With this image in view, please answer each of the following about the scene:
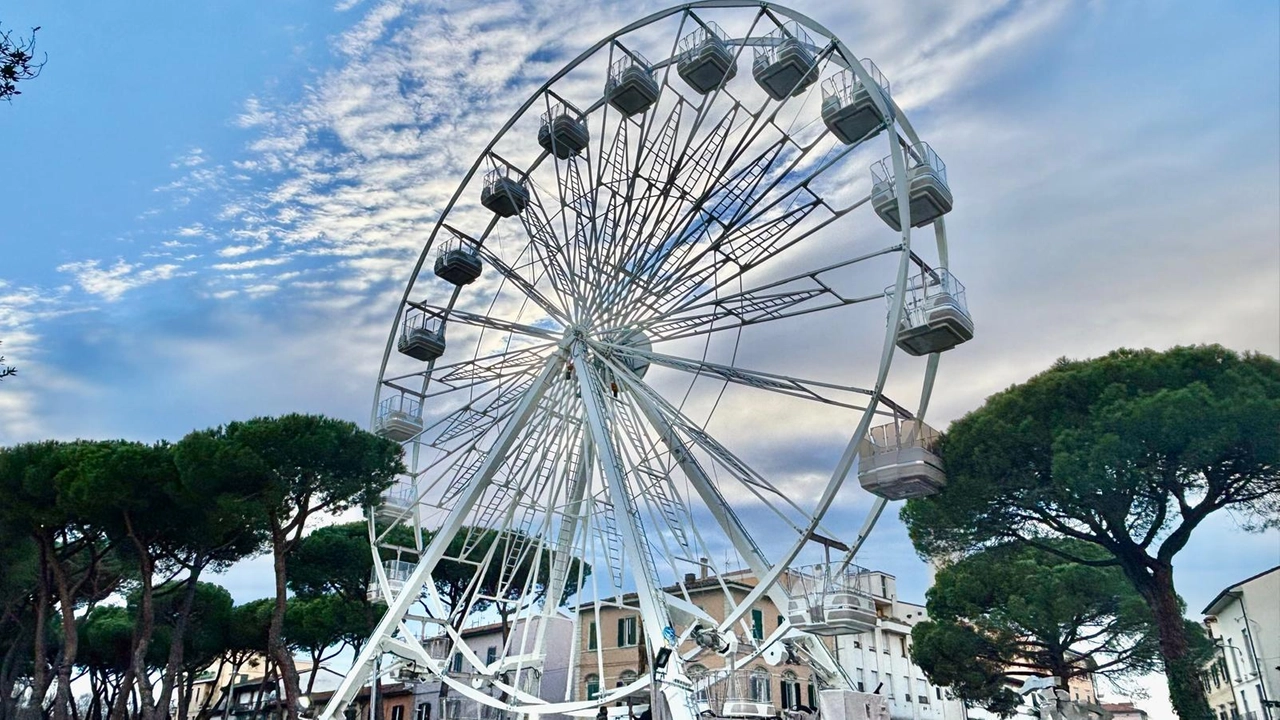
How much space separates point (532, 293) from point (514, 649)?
72.1 feet

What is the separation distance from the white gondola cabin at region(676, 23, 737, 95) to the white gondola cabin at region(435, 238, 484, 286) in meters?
8.23

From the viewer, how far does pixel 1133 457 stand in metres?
19.6

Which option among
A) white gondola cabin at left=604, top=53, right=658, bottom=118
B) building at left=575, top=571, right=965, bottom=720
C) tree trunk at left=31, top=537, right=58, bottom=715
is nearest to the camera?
white gondola cabin at left=604, top=53, right=658, bottom=118

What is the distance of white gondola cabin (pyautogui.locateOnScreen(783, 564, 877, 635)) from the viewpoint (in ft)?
60.6

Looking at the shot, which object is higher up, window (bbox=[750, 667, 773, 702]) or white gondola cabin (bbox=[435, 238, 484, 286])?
white gondola cabin (bbox=[435, 238, 484, 286])

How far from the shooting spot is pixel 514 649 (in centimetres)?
4100

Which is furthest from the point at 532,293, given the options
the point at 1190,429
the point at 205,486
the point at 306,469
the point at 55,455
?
the point at 1190,429

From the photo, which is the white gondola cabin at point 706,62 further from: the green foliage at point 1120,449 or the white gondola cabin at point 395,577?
the white gondola cabin at point 395,577

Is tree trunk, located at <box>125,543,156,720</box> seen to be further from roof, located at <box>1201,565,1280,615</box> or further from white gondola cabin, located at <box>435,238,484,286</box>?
roof, located at <box>1201,565,1280,615</box>

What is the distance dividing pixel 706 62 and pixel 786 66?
2.05m

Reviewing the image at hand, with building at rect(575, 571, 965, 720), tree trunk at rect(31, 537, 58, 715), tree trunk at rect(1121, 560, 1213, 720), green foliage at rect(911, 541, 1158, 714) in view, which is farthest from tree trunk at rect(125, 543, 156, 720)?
tree trunk at rect(1121, 560, 1213, 720)

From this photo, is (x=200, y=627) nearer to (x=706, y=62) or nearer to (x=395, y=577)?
(x=395, y=577)

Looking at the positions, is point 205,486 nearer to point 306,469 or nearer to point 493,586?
point 306,469

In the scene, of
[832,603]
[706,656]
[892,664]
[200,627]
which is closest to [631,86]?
[832,603]
